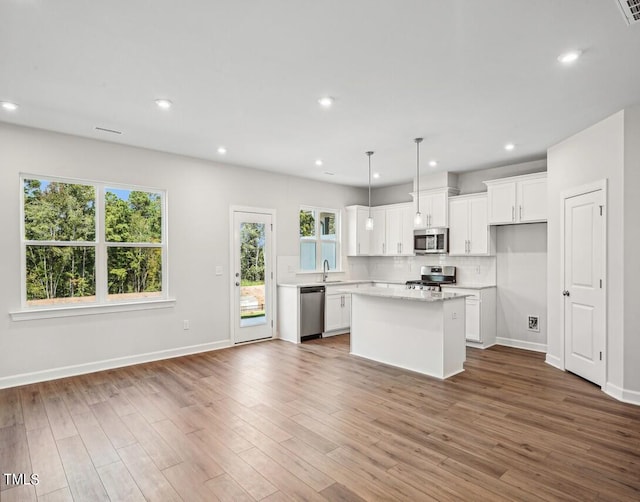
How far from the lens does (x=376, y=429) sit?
9.88 feet

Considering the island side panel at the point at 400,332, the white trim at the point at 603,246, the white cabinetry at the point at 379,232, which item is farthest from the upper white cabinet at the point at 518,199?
the white cabinetry at the point at 379,232

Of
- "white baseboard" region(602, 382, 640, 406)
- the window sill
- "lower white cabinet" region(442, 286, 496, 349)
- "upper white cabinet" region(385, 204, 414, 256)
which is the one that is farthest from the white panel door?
the window sill

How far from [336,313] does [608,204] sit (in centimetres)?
420

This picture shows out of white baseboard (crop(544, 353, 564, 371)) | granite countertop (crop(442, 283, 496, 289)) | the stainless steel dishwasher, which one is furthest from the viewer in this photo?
the stainless steel dishwasher

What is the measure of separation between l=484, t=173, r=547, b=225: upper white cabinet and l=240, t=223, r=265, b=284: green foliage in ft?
12.2

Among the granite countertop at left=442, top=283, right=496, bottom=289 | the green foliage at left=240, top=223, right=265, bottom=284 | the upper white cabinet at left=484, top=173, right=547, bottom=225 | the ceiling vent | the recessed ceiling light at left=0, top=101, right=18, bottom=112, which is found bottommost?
the granite countertop at left=442, top=283, right=496, bottom=289

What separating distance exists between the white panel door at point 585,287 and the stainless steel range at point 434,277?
2.02m

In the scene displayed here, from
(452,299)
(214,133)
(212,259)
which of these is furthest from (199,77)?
(452,299)

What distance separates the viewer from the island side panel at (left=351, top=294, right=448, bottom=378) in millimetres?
4324

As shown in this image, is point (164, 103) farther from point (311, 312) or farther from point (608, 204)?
point (608, 204)

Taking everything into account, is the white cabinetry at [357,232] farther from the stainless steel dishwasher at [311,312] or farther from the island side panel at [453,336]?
the island side panel at [453,336]

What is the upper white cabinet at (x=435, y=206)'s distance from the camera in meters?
6.39

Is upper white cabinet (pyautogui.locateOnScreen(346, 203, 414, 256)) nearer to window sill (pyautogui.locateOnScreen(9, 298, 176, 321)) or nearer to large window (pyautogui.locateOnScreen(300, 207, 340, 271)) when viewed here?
large window (pyautogui.locateOnScreen(300, 207, 340, 271))

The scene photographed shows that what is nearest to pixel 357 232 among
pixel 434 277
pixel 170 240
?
pixel 434 277
